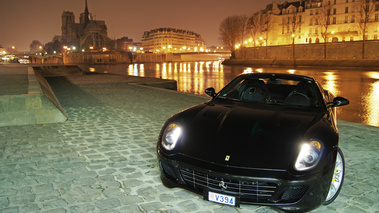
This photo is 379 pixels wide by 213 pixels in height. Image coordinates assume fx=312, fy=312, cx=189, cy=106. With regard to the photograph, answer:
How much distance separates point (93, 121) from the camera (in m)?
7.97

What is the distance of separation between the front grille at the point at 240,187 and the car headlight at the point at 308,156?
0.35m

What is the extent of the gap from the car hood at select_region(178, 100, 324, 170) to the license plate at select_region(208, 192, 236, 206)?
0.31 m

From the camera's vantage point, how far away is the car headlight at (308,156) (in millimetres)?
3068

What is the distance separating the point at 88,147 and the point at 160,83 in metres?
12.9

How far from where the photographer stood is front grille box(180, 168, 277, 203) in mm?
3020

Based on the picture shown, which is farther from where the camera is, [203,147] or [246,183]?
[203,147]

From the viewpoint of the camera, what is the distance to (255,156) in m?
3.19

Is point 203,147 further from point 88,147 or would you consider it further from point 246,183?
point 88,147

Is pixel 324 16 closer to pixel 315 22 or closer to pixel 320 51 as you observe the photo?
pixel 315 22

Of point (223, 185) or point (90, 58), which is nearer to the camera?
point (223, 185)

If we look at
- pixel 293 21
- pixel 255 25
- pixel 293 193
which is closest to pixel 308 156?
pixel 293 193

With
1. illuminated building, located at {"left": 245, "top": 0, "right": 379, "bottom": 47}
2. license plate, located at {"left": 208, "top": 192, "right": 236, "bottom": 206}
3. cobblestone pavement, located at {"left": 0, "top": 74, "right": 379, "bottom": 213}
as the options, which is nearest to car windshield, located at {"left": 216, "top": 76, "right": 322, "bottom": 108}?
cobblestone pavement, located at {"left": 0, "top": 74, "right": 379, "bottom": 213}

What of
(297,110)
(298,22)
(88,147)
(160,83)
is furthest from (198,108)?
(298,22)

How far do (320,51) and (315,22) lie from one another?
16990mm
